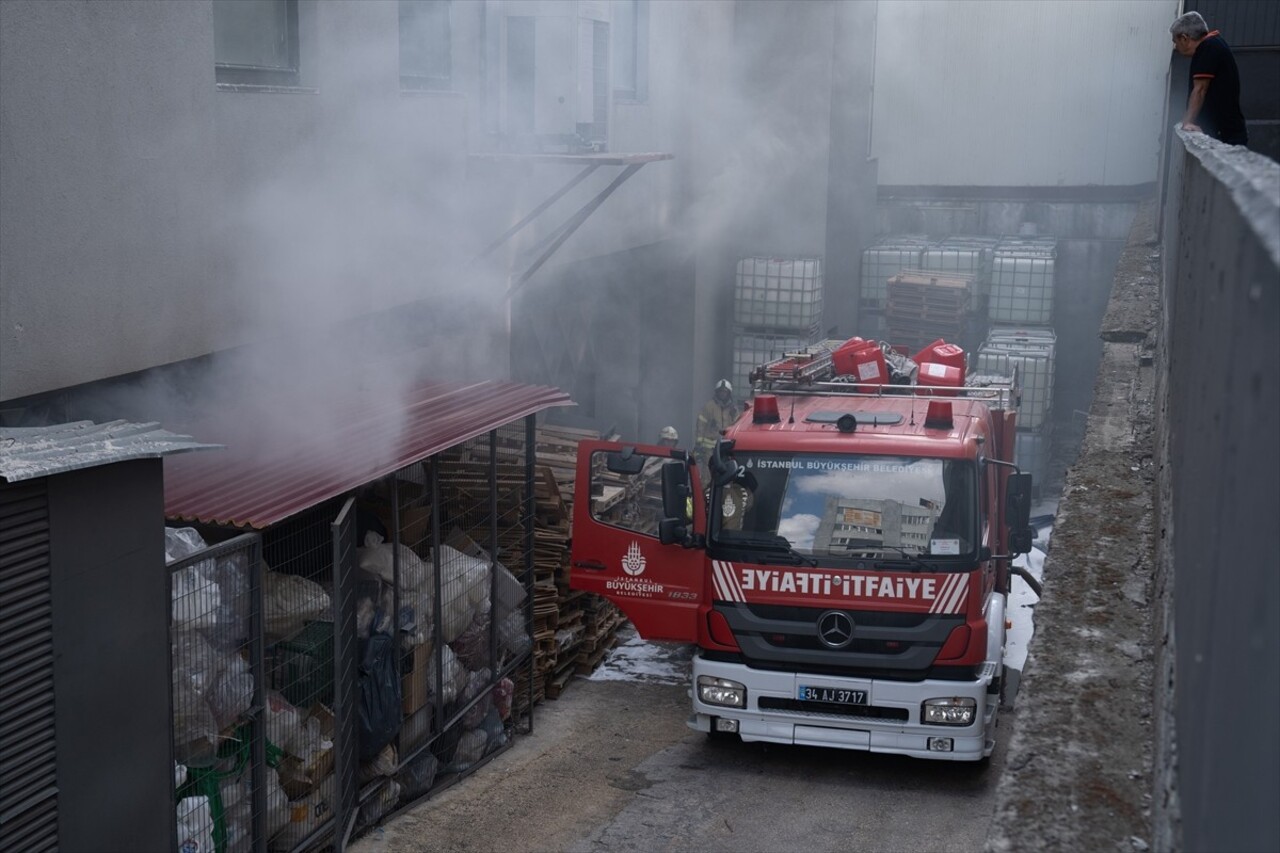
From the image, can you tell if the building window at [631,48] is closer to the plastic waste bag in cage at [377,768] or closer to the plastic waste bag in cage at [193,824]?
the plastic waste bag in cage at [377,768]

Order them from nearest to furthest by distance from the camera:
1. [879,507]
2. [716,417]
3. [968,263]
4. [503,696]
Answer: [879,507] < [503,696] < [716,417] < [968,263]

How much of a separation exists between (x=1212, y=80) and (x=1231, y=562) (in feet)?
20.8

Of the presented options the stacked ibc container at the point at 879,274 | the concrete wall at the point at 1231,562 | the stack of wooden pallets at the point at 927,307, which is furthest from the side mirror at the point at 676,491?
the stacked ibc container at the point at 879,274

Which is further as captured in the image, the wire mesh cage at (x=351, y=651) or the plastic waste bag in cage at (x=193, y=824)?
the wire mesh cage at (x=351, y=651)

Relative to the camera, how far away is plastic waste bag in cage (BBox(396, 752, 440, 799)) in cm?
747

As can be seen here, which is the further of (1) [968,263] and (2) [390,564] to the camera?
(1) [968,263]

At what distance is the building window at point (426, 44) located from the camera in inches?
362

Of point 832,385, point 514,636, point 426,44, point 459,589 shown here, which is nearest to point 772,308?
point 832,385

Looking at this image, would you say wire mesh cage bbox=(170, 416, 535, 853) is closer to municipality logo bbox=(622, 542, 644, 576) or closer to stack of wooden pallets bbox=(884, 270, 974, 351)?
municipality logo bbox=(622, 542, 644, 576)

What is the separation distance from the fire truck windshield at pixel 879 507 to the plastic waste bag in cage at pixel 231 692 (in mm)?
3278

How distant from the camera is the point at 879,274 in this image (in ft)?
69.1

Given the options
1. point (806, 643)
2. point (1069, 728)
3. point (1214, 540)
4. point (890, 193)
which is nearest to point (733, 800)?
point (806, 643)

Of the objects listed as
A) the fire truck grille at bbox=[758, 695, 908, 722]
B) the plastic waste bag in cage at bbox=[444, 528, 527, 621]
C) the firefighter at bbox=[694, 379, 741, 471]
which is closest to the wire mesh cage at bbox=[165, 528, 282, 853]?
the plastic waste bag in cage at bbox=[444, 528, 527, 621]

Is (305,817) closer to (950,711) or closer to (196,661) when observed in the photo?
(196,661)
